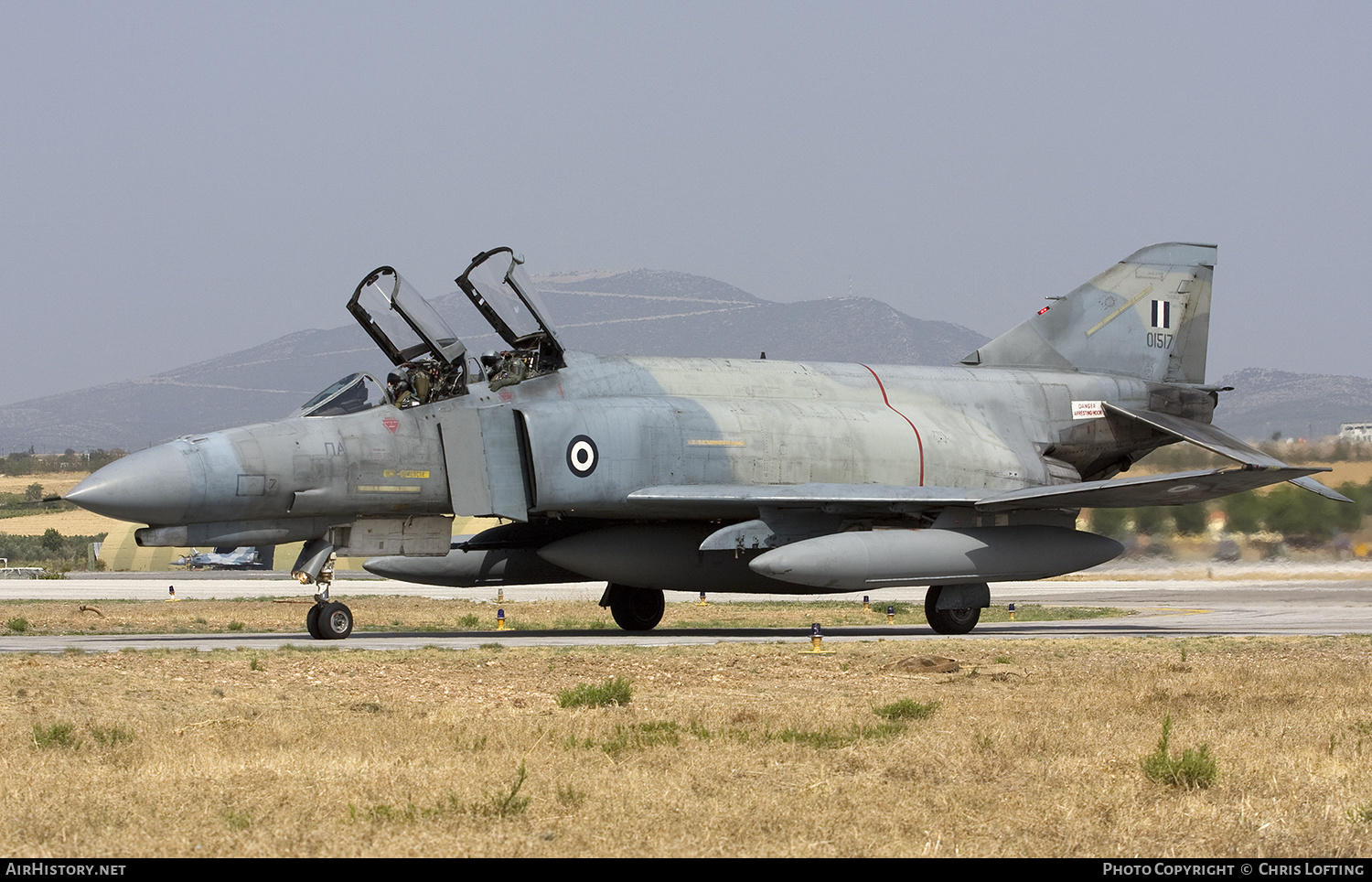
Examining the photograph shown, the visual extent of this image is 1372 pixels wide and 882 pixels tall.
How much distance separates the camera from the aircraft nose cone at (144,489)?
1523 cm

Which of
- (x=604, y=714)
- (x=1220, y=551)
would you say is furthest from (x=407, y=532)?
(x=1220, y=551)

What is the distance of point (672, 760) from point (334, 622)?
983cm

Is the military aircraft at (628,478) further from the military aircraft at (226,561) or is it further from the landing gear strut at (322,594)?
the military aircraft at (226,561)

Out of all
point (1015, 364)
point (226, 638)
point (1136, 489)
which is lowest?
point (226, 638)

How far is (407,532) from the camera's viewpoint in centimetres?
1766

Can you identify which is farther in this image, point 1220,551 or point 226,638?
point 1220,551

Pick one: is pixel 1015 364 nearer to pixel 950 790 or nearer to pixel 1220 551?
pixel 1220 551

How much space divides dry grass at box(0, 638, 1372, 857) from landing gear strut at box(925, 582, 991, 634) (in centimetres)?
539

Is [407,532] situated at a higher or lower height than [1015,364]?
lower

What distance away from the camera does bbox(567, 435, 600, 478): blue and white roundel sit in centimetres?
1764

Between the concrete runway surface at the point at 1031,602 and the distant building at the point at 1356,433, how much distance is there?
2502 millimetres

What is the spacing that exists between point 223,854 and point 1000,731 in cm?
510

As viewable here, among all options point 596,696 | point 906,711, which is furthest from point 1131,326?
point 596,696

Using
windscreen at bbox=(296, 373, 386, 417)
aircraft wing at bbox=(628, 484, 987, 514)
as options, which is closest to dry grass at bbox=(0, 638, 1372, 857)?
windscreen at bbox=(296, 373, 386, 417)
